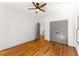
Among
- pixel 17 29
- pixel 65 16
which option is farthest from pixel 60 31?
pixel 17 29

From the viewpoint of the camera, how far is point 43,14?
5.13 feet

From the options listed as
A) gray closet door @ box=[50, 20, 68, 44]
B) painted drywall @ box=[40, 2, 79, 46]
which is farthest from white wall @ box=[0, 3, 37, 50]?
gray closet door @ box=[50, 20, 68, 44]

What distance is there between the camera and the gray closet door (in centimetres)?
→ 159

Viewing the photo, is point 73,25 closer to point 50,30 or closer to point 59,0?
point 50,30

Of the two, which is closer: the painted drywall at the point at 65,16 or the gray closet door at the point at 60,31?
the painted drywall at the point at 65,16

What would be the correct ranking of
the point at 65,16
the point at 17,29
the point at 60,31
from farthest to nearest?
the point at 17,29 < the point at 60,31 < the point at 65,16

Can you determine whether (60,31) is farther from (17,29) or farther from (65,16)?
(17,29)

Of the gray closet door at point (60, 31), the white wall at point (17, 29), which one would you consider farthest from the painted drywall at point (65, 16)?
the white wall at point (17, 29)

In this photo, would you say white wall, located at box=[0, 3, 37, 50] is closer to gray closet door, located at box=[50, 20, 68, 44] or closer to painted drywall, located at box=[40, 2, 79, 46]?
painted drywall, located at box=[40, 2, 79, 46]

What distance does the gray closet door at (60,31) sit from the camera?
1589mm

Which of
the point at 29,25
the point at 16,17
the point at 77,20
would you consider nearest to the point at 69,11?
the point at 77,20

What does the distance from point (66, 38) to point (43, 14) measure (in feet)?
1.72

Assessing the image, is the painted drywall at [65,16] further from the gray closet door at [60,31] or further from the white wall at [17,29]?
the white wall at [17,29]

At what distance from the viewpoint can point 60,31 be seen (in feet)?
5.33
